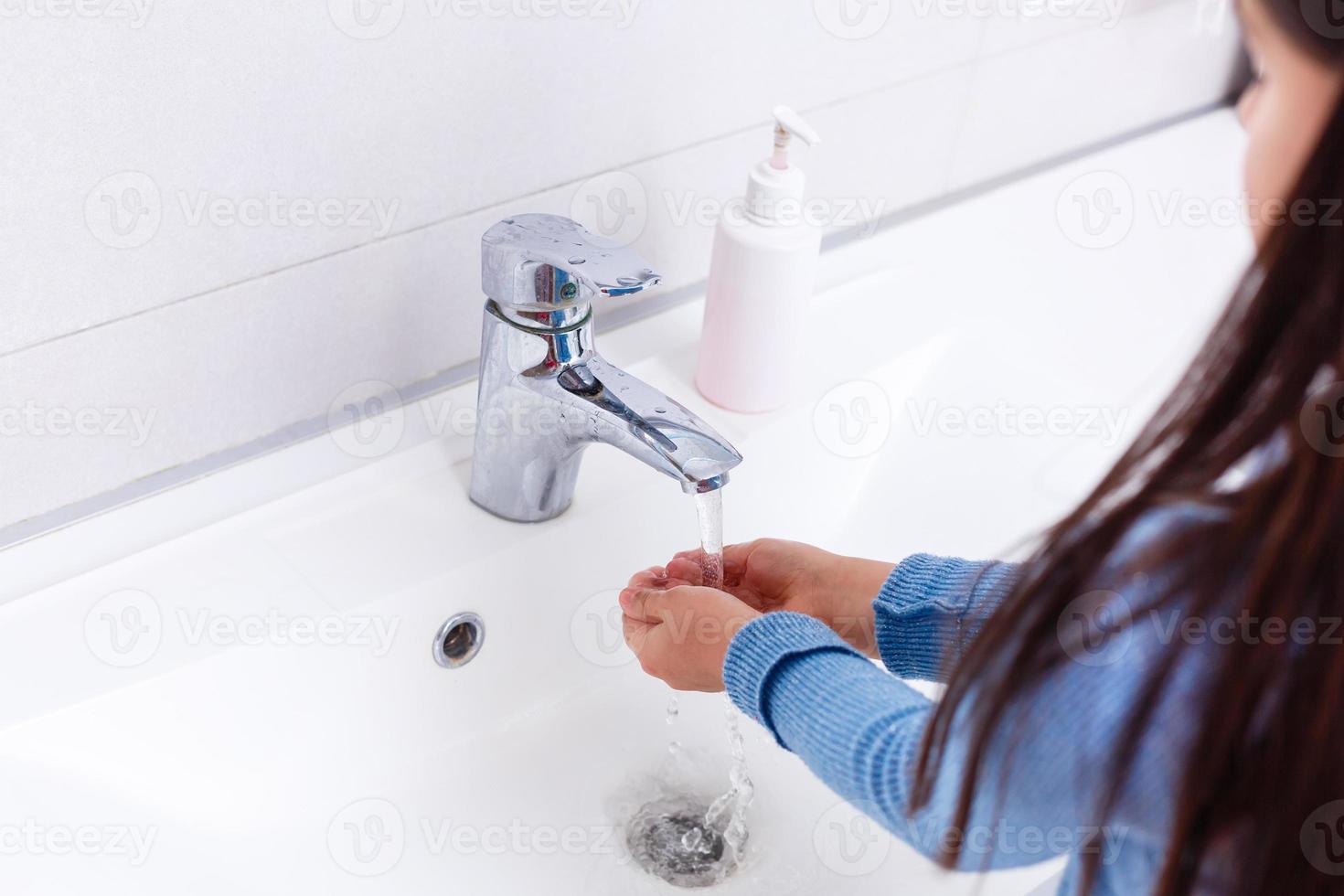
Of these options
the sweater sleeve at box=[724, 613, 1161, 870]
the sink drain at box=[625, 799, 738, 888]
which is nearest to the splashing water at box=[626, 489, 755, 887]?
the sink drain at box=[625, 799, 738, 888]

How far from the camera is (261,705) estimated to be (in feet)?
2.03

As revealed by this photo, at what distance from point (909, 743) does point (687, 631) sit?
148mm

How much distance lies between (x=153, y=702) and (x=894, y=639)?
0.34 meters

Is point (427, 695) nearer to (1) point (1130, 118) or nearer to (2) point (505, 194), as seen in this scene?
(2) point (505, 194)

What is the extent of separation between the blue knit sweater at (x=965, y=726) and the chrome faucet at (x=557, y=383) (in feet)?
0.33

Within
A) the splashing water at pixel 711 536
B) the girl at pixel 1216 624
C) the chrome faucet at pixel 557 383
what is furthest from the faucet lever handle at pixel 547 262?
the girl at pixel 1216 624

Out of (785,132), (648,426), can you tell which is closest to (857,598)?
(648,426)

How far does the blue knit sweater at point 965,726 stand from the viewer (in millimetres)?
406

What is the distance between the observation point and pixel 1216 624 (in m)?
0.40

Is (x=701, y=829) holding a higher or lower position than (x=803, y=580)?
lower

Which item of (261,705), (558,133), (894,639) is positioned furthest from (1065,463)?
(261,705)

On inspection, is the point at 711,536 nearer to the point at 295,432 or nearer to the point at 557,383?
the point at 557,383

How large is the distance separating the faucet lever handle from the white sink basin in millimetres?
138

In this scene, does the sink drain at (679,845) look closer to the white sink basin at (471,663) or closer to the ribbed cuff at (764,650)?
the white sink basin at (471,663)
